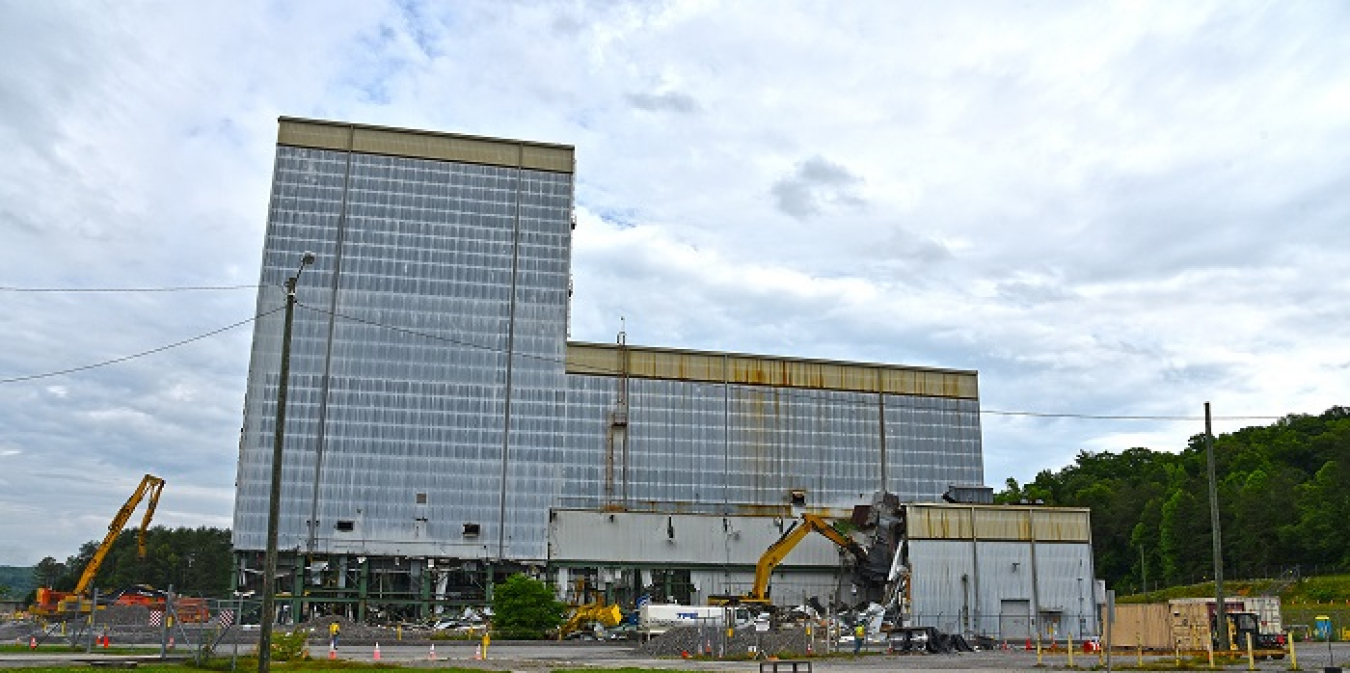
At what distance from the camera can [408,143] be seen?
3541 inches

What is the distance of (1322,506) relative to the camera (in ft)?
385

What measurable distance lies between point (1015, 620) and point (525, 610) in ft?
104

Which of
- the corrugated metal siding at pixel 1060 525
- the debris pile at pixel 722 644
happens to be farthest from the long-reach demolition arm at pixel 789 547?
the debris pile at pixel 722 644

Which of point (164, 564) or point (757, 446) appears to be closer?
point (757, 446)

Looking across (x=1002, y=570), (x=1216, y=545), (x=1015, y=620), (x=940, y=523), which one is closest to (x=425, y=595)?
(x=940, y=523)

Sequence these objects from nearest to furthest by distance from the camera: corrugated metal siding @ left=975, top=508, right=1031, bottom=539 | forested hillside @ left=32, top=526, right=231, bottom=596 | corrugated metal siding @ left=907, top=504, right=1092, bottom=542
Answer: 1. corrugated metal siding @ left=907, top=504, right=1092, bottom=542
2. corrugated metal siding @ left=975, top=508, right=1031, bottom=539
3. forested hillside @ left=32, top=526, right=231, bottom=596

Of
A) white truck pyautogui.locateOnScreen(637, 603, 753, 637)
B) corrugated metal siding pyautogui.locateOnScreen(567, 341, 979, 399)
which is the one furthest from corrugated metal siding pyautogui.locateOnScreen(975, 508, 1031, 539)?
corrugated metal siding pyautogui.locateOnScreen(567, 341, 979, 399)

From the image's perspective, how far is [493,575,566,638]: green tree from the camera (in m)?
64.4

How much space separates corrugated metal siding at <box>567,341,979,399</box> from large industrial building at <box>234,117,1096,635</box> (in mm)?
196

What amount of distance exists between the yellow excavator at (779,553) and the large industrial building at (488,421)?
413 cm

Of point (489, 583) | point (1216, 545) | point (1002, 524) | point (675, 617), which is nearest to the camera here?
point (1216, 545)

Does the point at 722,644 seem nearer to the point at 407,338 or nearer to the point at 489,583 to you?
the point at 489,583

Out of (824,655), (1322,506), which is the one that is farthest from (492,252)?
(1322,506)

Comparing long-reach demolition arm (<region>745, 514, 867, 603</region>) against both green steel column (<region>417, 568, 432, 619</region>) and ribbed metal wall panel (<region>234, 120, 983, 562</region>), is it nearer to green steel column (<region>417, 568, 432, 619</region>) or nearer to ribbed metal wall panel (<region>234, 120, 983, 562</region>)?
ribbed metal wall panel (<region>234, 120, 983, 562</region>)
